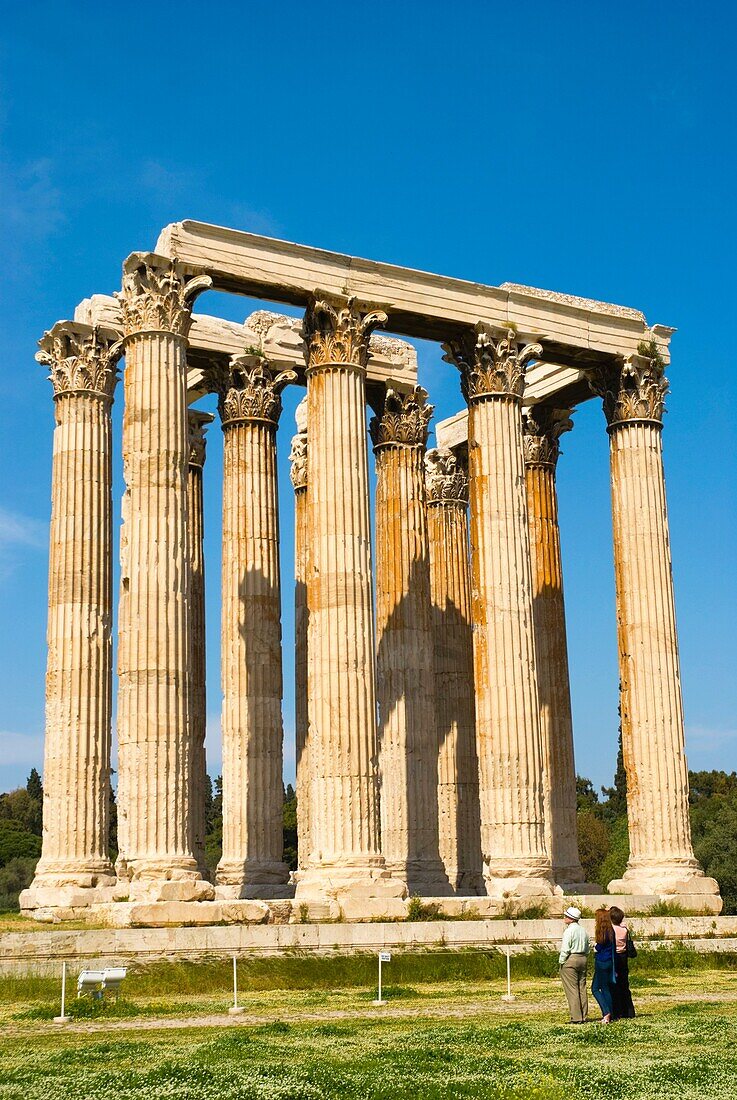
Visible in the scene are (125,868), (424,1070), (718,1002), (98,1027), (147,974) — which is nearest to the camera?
(424,1070)

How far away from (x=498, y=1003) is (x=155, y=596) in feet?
46.5

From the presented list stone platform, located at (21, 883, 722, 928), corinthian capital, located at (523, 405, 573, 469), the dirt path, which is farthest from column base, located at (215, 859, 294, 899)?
the dirt path

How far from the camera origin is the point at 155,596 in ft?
122

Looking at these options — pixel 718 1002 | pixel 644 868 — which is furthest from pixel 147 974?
pixel 644 868

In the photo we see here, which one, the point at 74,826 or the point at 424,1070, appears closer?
the point at 424,1070

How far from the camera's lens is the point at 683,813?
151ft

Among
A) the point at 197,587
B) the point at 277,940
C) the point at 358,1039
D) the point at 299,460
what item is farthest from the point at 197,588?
the point at 358,1039

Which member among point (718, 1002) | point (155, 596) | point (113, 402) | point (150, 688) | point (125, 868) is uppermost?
point (113, 402)

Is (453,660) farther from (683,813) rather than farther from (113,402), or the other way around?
(113,402)

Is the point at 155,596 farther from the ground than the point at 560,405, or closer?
closer

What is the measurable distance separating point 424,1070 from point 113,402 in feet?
103

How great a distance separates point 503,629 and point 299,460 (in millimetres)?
13289

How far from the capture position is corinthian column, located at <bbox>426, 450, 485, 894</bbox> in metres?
51.7

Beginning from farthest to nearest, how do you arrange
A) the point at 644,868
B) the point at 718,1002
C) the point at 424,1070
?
the point at 644,868, the point at 718,1002, the point at 424,1070
